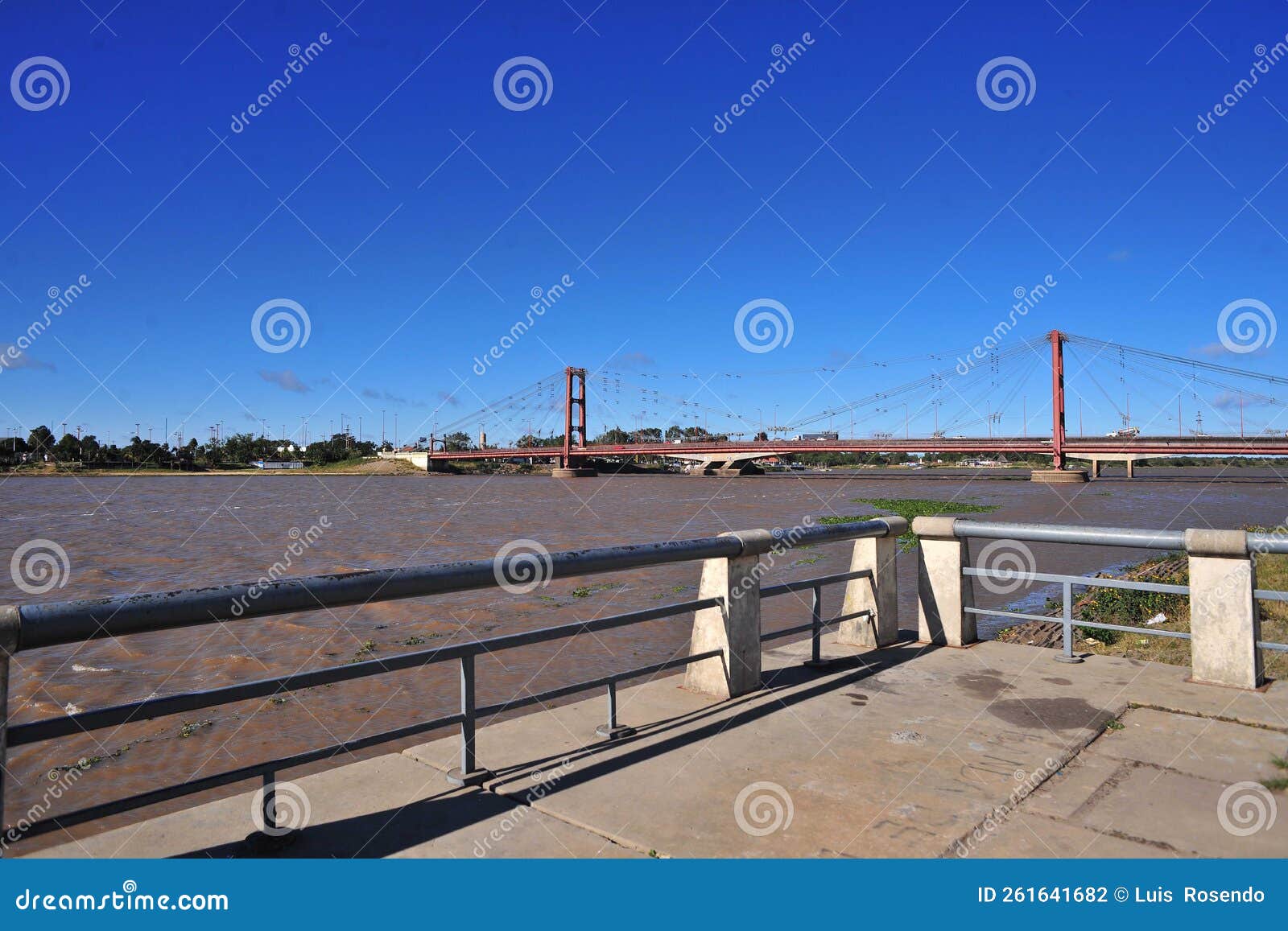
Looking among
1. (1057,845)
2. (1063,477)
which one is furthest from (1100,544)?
(1063,477)

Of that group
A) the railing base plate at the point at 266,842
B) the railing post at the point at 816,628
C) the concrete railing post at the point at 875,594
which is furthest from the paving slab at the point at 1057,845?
the concrete railing post at the point at 875,594

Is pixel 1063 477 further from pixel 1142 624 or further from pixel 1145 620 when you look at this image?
pixel 1142 624

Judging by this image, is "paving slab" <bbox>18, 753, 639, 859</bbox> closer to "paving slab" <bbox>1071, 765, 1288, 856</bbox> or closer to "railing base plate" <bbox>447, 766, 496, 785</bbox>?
"railing base plate" <bbox>447, 766, 496, 785</bbox>

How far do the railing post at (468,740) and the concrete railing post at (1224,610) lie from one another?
4.27m

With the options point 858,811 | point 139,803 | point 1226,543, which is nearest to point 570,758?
point 858,811

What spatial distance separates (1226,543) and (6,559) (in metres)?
27.8

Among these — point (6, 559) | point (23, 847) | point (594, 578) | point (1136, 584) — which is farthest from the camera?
point (6, 559)

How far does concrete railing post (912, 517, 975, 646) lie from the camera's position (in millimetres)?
6258

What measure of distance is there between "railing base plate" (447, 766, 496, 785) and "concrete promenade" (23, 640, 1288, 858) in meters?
0.04

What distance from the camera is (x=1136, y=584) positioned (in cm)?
493

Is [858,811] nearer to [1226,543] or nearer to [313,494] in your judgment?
[1226,543]

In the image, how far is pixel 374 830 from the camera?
10.5 ft

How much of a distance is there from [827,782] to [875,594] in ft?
9.39

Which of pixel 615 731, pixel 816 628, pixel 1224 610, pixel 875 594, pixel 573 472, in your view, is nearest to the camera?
pixel 615 731
